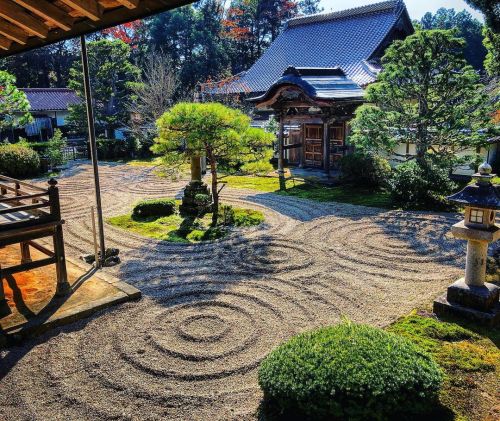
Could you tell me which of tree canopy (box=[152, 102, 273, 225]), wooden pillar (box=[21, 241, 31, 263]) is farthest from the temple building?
wooden pillar (box=[21, 241, 31, 263])

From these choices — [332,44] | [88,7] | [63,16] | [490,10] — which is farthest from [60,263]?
[332,44]

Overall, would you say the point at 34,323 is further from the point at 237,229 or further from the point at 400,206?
the point at 400,206

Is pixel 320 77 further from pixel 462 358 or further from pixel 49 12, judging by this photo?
pixel 49 12

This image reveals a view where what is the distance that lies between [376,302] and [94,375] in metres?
4.37

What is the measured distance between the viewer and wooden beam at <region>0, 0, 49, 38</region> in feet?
13.5

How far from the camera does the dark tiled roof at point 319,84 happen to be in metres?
16.2

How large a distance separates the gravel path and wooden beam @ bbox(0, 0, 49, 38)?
3.86 m

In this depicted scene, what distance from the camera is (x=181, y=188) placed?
17.1 metres

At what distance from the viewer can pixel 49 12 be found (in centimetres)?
396

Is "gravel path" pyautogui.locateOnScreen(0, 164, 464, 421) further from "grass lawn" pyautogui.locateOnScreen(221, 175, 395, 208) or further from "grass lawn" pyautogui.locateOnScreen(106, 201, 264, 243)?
"grass lawn" pyautogui.locateOnScreen(221, 175, 395, 208)

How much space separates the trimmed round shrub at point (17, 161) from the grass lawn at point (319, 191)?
9.58 m

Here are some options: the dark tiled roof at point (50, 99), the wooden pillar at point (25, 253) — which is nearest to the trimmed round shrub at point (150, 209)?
the wooden pillar at point (25, 253)

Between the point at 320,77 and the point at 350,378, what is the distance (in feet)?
50.8

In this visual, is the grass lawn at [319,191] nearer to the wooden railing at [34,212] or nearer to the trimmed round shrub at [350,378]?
the wooden railing at [34,212]
